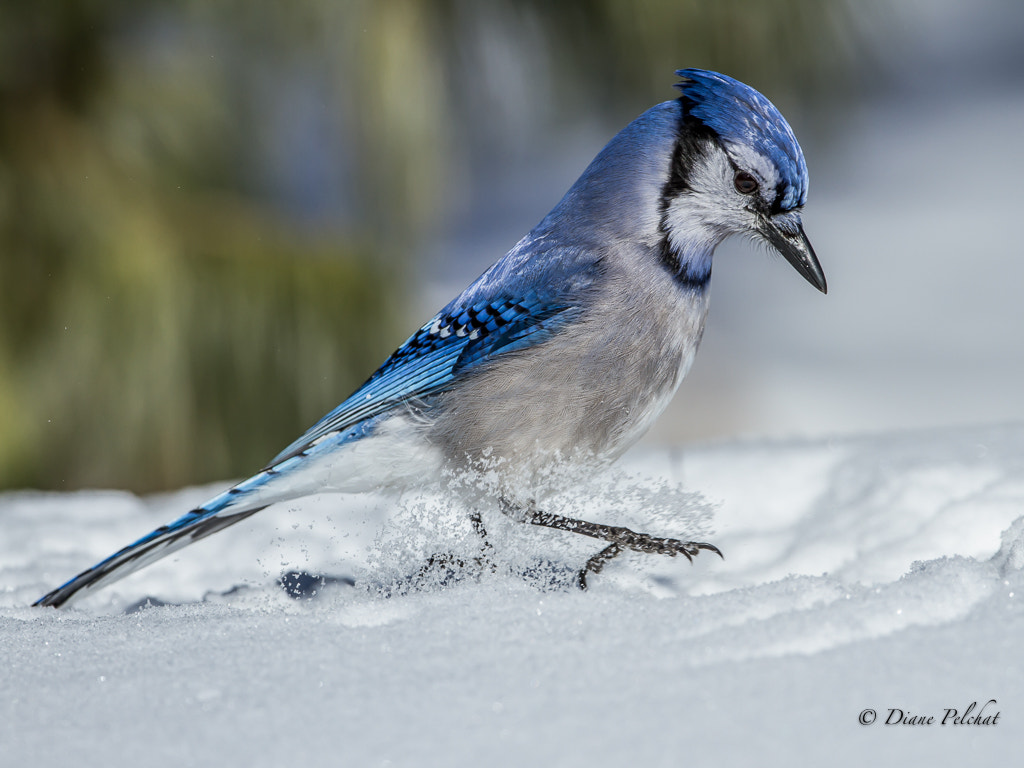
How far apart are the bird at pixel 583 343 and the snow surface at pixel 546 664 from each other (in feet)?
0.45

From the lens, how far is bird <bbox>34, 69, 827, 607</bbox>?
1819mm

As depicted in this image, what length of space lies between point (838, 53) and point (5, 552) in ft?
10.4

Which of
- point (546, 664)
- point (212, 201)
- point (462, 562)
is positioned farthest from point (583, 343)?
point (212, 201)

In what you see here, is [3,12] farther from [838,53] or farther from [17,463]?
[838,53]

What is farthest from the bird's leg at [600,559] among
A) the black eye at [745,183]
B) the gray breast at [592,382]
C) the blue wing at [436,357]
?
the black eye at [745,183]

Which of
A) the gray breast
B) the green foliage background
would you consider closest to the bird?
the gray breast

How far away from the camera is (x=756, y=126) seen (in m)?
1.86

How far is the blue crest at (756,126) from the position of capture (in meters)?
1.86

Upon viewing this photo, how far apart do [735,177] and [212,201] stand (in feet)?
8.39

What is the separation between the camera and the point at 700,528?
194 centimetres

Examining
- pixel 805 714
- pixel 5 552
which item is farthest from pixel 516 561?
pixel 5 552

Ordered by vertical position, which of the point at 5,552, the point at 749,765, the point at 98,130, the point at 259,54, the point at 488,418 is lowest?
the point at 5,552

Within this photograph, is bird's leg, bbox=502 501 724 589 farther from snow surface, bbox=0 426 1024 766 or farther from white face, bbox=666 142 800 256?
white face, bbox=666 142 800 256

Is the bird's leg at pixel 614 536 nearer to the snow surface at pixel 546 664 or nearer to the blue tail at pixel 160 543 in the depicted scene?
the snow surface at pixel 546 664
